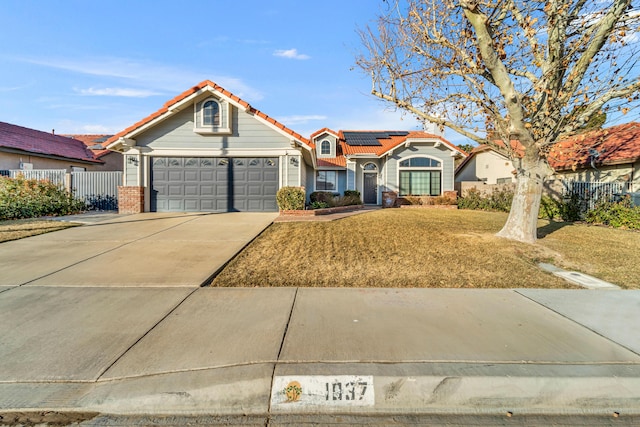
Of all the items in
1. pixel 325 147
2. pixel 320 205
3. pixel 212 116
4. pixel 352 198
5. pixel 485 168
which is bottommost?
pixel 320 205

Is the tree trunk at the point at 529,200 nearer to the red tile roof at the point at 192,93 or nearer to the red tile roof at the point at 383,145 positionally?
the red tile roof at the point at 192,93

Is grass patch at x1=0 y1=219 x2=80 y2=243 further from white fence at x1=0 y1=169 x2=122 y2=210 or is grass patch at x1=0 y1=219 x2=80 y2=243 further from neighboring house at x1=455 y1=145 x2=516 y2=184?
neighboring house at x1=455 y1=145 x2=516 y2=184

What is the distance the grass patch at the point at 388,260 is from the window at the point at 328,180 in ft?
42.8

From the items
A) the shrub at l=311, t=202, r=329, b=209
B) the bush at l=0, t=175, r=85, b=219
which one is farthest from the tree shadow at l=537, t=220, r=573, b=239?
the bush at l=0, t=175, r=85, b=219

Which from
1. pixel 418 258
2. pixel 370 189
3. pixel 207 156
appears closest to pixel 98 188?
pixel 207 156

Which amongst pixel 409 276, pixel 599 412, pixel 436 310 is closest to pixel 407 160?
pixel 409 276

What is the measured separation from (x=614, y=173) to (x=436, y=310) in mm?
16131

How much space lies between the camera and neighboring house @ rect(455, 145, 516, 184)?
2134 cm

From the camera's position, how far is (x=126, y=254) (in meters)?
6.66

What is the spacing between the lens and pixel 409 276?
18.2 ft

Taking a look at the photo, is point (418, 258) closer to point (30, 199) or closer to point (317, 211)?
point (317, 211)

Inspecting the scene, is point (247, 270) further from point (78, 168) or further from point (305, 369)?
point (78, 168)

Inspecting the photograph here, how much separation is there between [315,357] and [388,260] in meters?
3.78

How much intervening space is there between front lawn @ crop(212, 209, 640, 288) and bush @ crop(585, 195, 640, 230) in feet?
6.20
